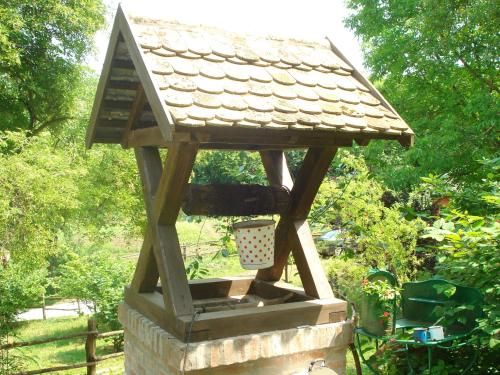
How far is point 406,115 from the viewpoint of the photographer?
938 cm

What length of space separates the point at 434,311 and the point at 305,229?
102cm

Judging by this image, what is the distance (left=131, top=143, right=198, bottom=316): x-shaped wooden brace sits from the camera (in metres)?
2.81

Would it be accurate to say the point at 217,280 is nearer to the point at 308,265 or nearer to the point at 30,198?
the point at 308,265

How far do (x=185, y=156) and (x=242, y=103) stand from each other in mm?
439

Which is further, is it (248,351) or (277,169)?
(277,169)

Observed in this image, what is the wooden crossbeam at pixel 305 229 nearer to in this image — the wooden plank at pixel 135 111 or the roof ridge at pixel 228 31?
the roof ridge at pixel 228 31

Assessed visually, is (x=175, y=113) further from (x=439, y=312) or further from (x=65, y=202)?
(x=65, y=202)

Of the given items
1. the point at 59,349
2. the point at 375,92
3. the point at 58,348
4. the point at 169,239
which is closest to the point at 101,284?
the point at 59,349

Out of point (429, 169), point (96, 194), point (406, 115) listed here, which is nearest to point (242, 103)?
point (429, 169)

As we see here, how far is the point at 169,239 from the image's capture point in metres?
3.06

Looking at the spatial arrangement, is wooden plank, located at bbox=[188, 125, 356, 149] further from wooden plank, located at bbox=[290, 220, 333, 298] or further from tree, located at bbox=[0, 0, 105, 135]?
tree, located at bbox=[0, 0, 105, 135]

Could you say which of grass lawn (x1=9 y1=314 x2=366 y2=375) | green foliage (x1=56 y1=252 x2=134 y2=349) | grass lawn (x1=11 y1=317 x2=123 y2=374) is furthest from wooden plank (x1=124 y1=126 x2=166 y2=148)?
green foliage (x1=56 y1=252 x2=134 y2=349)

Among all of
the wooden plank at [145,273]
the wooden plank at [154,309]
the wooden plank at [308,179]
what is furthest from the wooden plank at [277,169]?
the wooden plank at [154,309]

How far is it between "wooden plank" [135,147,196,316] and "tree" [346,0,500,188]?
519cm
